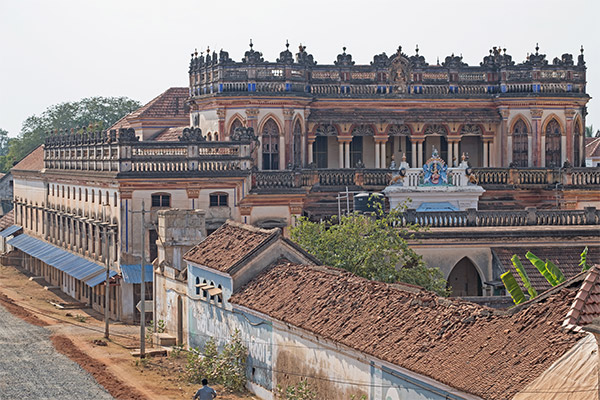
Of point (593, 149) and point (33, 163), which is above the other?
point (593, 149)

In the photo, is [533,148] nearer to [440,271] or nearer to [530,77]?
[530,77]

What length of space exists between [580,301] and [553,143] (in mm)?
36744

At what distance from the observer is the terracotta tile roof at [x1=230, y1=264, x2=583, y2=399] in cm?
2006

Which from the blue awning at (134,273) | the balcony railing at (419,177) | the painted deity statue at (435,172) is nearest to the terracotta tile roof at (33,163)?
the blue awning at (134,273)

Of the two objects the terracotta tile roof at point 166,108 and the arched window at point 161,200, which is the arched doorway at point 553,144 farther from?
the terracotta tile roof at point 166,108

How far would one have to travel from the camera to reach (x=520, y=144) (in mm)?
55031

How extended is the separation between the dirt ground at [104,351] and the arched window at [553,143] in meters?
21.7

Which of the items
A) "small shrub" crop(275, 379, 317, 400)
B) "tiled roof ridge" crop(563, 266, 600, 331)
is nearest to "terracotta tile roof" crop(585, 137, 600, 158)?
"small shrub" crop(275, 379, 317, 400)

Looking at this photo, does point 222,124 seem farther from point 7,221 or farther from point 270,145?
point 7,221

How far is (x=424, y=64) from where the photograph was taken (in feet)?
182

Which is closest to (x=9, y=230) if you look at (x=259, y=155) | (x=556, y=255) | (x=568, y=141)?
(x=259, y=155)

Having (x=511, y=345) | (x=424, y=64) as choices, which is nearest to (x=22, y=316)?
(x=424, y=64)

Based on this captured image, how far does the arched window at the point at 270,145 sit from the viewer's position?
52375 millimetres

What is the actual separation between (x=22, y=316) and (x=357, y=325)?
85.3 ft
